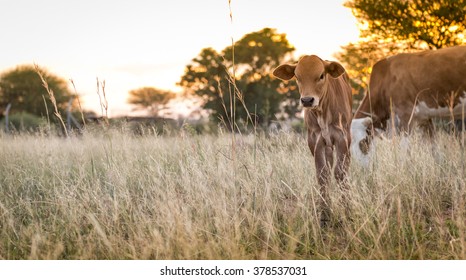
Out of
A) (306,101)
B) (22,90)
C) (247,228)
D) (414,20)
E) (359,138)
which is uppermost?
(414,20)

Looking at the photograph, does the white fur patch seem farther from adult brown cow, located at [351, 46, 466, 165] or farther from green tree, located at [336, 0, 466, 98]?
green tree, located at [336, 0, 466, 98]

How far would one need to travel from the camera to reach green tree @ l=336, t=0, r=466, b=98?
548 inches

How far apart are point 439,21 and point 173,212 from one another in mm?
12278

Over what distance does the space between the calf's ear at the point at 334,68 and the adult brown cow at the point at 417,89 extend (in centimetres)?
318

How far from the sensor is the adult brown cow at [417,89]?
854 centimetres

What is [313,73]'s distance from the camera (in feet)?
16.2

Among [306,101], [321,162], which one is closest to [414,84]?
[321,162]

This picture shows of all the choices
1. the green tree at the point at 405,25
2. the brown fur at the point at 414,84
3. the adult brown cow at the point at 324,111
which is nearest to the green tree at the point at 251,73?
the green tree at the point at 405,25

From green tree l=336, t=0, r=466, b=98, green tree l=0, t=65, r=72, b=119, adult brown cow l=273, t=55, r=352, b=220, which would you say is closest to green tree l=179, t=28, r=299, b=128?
green tree l=0, t=65, r=72, b=119

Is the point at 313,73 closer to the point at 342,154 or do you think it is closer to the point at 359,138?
the point at 342,154

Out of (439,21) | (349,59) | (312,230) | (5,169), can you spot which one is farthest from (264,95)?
(312,230)

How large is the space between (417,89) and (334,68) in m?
4.15

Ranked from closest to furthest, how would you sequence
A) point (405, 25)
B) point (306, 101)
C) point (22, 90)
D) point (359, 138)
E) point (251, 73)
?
point (306, 101) → point (359, 138) → point (405, 25) → point (22, 90) → point (251, 73)
